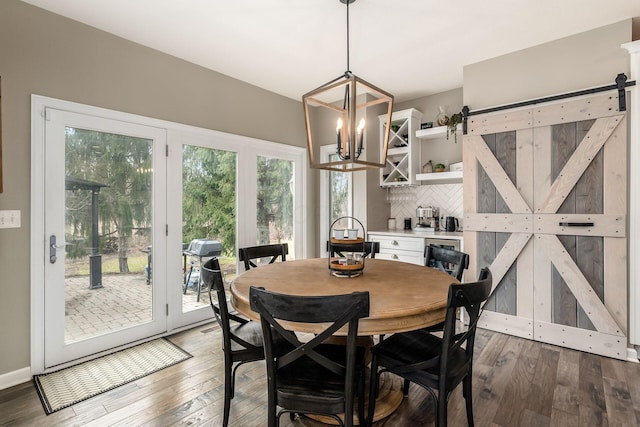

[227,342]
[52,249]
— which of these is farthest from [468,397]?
[52,249]

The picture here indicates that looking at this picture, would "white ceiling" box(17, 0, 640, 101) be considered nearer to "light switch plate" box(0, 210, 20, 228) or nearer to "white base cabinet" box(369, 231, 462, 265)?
"light switch plate" box(0, 210, 20, 228)

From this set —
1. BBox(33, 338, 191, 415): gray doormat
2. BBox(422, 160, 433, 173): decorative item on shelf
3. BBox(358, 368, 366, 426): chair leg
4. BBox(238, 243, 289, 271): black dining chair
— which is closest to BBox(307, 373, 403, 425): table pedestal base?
BBox(358, 368, 366, 426): chair leg

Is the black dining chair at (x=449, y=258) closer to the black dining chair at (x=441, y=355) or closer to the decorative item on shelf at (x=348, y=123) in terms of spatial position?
the black dining chair at (x=441, y=355)

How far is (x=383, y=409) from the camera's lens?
6.47ft

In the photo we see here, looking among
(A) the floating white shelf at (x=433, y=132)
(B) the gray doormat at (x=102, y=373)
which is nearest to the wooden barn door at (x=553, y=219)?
(A) the floating white shelf at (x=433, y=132)

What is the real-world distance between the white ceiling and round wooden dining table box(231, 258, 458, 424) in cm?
199

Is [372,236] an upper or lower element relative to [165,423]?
upper

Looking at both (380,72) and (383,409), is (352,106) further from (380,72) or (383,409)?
(380,72)

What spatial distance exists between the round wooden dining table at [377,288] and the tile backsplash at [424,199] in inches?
81.8

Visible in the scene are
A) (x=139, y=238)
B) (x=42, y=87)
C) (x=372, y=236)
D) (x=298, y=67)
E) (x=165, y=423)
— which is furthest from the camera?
(x=372, y=236)

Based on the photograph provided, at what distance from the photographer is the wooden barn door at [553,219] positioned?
2.71 metres

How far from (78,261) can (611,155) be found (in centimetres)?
455

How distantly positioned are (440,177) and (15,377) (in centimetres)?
436

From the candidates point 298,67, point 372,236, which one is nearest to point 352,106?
point 298,67
